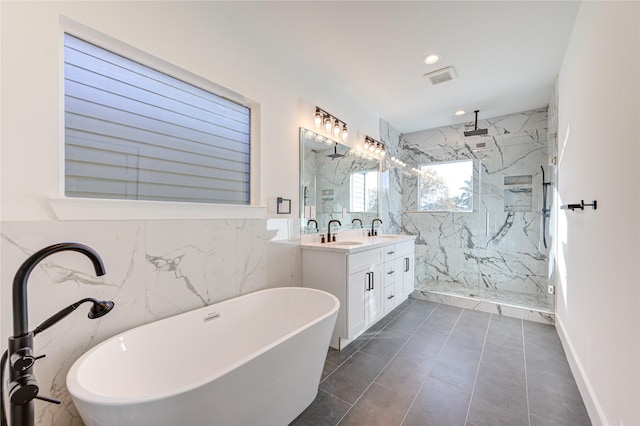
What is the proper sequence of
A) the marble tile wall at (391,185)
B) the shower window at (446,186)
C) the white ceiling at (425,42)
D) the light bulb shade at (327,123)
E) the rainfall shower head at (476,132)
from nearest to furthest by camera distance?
1. the white ceiling at (425,42)
2. the light bulb shade at (327,123)
3. the rainfall shower head at (476,132)
4. the marble tile wall at (391,185)
5. the shower window at (446,186)

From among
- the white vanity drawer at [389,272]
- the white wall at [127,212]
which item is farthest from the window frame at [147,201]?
the white vanity drawer at [389,272]

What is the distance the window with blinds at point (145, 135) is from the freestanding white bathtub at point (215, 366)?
2.69ft

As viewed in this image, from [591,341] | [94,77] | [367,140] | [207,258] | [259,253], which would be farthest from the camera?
[367,140]

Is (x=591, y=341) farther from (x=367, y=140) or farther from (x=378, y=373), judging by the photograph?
(x=367, y=140)

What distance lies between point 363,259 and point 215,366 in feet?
4.81

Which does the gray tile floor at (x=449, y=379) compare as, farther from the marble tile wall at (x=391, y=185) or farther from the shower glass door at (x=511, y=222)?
the marble tile wall at (x=391, y=185)

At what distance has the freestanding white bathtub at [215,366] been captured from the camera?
3.13 feet

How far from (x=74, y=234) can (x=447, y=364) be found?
265cm

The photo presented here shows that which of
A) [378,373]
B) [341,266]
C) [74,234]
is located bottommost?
[378,373]

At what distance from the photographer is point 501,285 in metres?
4.02

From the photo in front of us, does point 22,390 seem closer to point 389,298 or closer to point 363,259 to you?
point 363,259

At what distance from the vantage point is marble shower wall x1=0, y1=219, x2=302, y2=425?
1.20m

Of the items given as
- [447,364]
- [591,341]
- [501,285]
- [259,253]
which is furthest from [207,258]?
[501,285]

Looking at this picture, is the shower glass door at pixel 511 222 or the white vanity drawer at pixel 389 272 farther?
the shower glass door at pixel 511 222
